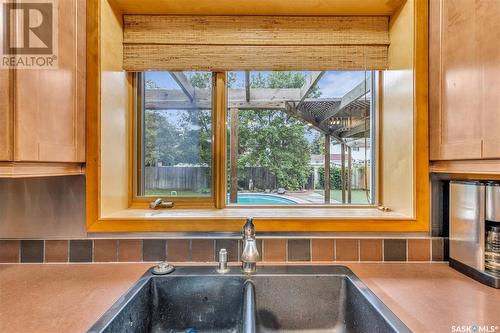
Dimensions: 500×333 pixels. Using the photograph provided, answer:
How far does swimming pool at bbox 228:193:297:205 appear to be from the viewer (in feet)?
4.75

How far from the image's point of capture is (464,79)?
92cm

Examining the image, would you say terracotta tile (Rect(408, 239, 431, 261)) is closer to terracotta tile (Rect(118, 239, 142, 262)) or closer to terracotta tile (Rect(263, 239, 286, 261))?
terracotta tile (Rect(263, 239, 286, 261))

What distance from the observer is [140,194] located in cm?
142

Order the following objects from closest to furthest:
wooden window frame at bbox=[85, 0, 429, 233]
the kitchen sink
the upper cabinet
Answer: the upper cabinet, the kitchen sink, wooden window frame at bbox=[85, 0, 429, 233]

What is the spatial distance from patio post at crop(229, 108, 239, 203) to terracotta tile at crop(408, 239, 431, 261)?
0.86 metres

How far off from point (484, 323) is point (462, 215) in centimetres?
43

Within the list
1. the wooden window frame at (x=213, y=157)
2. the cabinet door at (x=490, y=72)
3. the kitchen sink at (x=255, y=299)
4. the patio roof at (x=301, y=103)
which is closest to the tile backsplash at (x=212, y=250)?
the kitchen sink at (x=255, y=299)

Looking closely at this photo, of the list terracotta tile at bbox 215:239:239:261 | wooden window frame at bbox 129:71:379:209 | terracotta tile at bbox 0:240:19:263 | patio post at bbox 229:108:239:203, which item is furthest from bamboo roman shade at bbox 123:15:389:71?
terracotta tile at bbox 0:240:19:263

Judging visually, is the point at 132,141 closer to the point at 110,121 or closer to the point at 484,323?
the point at 110,121

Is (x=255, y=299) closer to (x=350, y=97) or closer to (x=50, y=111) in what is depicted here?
(x=50, y=111)

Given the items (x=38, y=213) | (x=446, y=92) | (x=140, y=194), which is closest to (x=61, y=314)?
(x=38, y=213)

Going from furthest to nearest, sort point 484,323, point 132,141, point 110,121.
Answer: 1. point 132,141
2. point 110,121
3. point 484,323

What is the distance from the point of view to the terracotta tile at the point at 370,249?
3.73 feet

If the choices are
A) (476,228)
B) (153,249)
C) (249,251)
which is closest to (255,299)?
(249,251)
